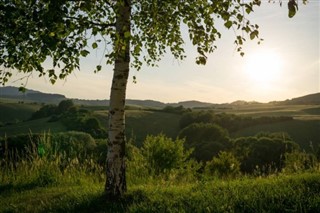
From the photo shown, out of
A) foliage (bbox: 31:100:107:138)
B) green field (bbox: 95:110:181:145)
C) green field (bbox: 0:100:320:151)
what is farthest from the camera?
green field (bbox: 95:110:181:145)

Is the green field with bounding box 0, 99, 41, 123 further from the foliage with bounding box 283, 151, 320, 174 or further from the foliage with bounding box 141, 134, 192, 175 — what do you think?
the foliage with bounding box 283, 151, 320, 174

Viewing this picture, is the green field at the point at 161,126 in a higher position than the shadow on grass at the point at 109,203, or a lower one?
lower

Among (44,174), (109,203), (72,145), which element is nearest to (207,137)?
(72,145)

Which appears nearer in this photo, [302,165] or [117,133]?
[117,133]

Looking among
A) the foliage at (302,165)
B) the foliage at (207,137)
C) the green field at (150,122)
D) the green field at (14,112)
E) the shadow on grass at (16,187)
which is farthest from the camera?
the green field at (14,112)

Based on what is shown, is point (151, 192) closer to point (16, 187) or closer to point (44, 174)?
point (44, 174)

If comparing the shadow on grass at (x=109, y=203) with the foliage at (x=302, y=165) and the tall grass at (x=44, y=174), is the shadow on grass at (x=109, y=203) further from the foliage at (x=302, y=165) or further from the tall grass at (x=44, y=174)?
the foliage at (x=302, y=165)

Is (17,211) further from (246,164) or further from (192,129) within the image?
(192,129)

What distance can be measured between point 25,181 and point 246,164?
41175mm

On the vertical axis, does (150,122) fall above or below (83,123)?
below

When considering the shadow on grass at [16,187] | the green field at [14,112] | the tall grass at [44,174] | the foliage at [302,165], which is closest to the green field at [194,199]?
the shadow on grass at [16,187]

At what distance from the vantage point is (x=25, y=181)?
501 inches

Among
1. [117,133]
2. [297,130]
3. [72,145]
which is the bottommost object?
[297,130]

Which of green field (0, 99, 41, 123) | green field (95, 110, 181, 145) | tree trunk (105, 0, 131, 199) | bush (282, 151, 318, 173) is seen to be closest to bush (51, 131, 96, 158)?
tree trunk (105, 0, 131, 199)
